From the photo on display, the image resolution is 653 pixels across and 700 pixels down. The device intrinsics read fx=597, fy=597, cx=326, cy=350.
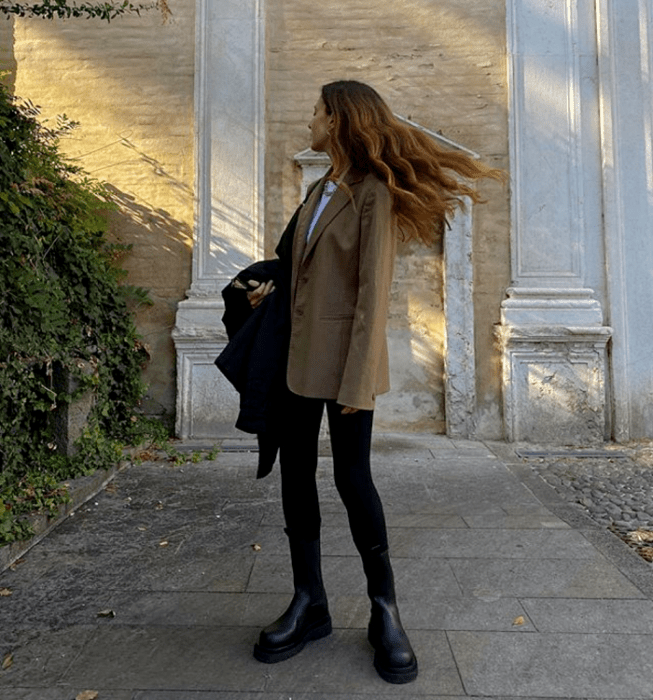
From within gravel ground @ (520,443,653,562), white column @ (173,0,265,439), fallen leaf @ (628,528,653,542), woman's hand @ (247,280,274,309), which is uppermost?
white column @ (173,0,265,439)

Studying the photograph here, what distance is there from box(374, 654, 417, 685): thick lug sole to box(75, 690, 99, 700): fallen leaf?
0.85 m

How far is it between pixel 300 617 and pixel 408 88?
5688 millimetres

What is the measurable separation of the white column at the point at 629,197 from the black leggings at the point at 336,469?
475 centimetres

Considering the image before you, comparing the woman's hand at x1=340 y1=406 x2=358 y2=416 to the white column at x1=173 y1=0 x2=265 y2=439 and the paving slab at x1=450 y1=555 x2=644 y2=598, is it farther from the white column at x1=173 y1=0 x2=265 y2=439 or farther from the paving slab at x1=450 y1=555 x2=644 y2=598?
the white column at x1=173 y1=0 x2=265 y2=439

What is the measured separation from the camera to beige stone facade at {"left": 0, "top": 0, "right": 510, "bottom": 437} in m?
6.22

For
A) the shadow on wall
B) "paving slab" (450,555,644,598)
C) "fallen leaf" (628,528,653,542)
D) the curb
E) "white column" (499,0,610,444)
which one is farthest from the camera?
the shadow on wall

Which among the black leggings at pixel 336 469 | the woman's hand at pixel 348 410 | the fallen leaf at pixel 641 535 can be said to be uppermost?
the woman's hand at pixel 348 410

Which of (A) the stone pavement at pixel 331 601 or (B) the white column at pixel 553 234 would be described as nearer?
(A) the stone pavement at pixel 331 601

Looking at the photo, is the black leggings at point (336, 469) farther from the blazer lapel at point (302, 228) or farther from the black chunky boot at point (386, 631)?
the blazer lapel at point (302, 228)

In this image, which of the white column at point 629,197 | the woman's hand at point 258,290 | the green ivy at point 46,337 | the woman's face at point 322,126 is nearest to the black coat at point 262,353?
the woman's hand at point 258,290

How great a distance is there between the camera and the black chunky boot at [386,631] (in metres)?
1.83

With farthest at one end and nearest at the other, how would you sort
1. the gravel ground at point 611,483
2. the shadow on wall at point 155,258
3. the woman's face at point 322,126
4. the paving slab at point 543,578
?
the shadow on wall at point 155,258 → the gravel ground at point 611,483 → the paving slab at point 543,578 → the woman's face at point 322,126

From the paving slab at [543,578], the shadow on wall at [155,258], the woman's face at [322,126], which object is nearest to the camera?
the woman's face at [322,126]

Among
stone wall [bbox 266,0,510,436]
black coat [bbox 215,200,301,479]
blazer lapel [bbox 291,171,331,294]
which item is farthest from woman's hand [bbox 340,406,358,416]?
stone wall [bbox 266,0,510,436]
